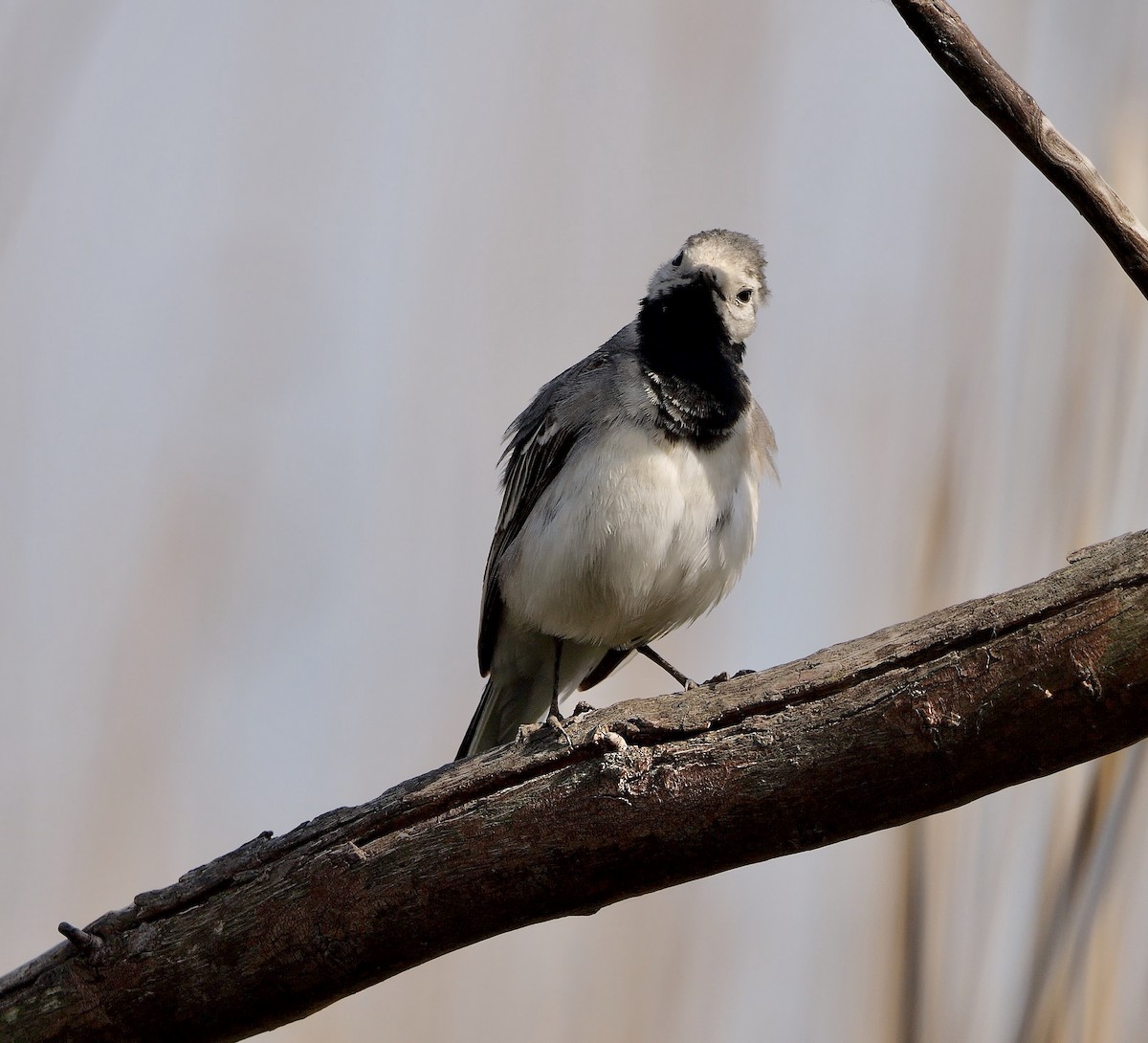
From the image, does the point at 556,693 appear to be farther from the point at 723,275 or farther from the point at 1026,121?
the point at 1026,121

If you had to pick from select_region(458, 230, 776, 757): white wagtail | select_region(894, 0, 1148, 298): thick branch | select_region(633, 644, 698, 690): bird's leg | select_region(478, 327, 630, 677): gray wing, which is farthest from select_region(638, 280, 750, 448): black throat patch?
select_region(894, 0, 1148, 298): thick branch

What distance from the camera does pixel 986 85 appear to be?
238cm

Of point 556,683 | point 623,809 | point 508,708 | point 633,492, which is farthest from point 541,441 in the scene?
point 623,809

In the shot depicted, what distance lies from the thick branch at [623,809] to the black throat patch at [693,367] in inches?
60.2

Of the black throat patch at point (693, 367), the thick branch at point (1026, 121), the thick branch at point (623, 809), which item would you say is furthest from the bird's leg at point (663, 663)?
the thick branch at point (1026, 121)

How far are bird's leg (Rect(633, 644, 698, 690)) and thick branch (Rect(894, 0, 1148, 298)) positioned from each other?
279 cm

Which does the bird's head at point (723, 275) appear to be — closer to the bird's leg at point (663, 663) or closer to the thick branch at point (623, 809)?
the bird's leg at point (663, 663)

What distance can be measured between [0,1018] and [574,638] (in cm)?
240

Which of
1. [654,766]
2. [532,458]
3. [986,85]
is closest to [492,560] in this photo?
[532,458]

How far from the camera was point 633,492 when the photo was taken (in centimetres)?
427

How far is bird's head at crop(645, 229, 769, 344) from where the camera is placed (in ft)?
15.4

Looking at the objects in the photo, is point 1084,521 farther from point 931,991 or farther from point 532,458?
point 532,458

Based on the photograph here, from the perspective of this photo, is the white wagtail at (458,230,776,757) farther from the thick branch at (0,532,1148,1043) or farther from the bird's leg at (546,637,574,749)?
the thick branch at (0,532,1148,1043)

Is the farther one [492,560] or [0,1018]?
[492,560]
